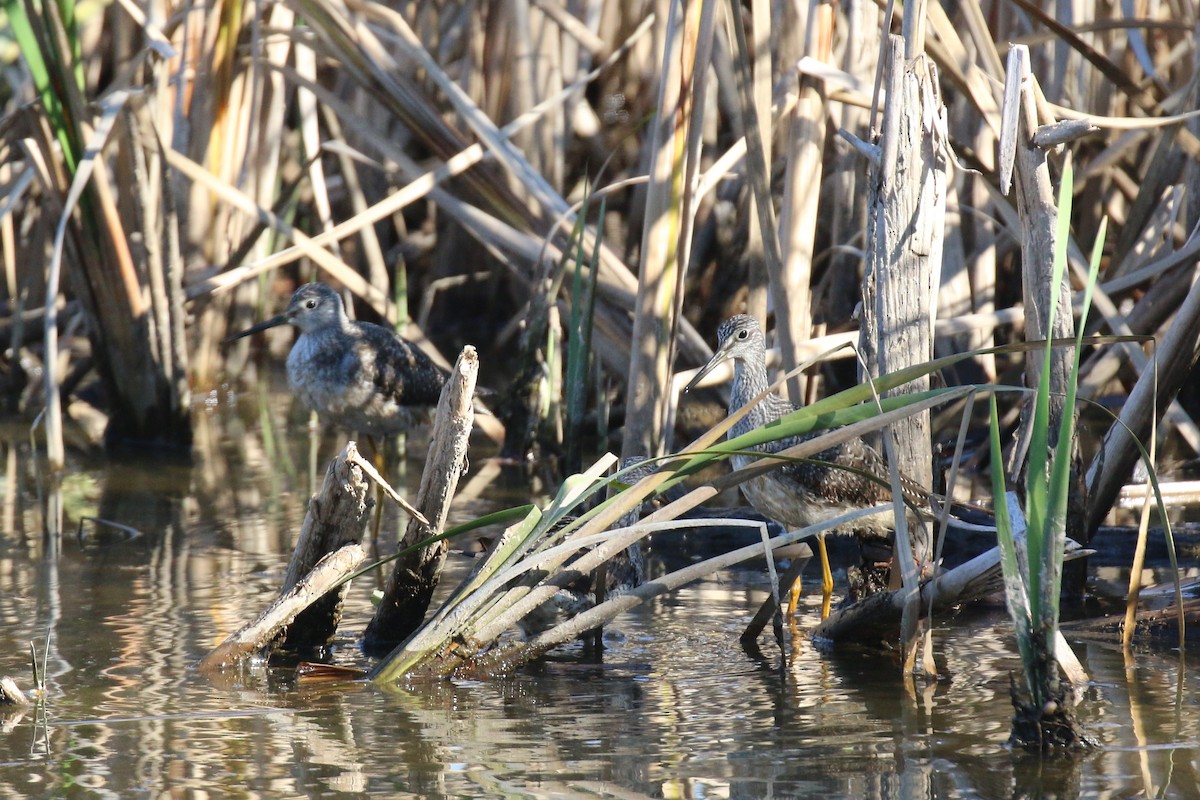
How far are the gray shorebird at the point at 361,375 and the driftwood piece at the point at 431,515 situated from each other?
9.34 feet

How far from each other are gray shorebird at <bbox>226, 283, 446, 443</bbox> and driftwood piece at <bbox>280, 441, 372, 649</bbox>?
295 centimetres

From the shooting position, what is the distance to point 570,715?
11.6 ft

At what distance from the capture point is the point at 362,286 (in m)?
7.43

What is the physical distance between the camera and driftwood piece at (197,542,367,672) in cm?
381

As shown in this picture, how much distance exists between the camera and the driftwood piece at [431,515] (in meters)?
3.87

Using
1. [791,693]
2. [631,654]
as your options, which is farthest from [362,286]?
[791,693]

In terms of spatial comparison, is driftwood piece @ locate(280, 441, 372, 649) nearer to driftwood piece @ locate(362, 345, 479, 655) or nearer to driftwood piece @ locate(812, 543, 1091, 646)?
driftwood piece @ locate(362, 345, 479, 655)

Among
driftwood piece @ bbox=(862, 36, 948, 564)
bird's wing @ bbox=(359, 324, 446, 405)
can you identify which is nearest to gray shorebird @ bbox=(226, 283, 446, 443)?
bird's wing @ bbox=(359, 324, 446, 405)

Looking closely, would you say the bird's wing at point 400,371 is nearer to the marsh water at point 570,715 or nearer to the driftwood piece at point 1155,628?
the marsh water at point 570,715

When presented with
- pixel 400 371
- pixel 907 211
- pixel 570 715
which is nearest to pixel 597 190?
pixel 400 371

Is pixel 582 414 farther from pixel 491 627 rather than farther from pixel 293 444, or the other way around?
pixel 491 627

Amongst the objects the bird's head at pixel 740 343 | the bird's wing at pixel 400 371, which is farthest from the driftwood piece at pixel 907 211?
the bird's wing at pixel 400 371

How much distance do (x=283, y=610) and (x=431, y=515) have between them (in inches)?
18.9

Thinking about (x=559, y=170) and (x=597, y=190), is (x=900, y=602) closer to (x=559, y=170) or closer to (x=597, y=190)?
(x=597, y=190)
